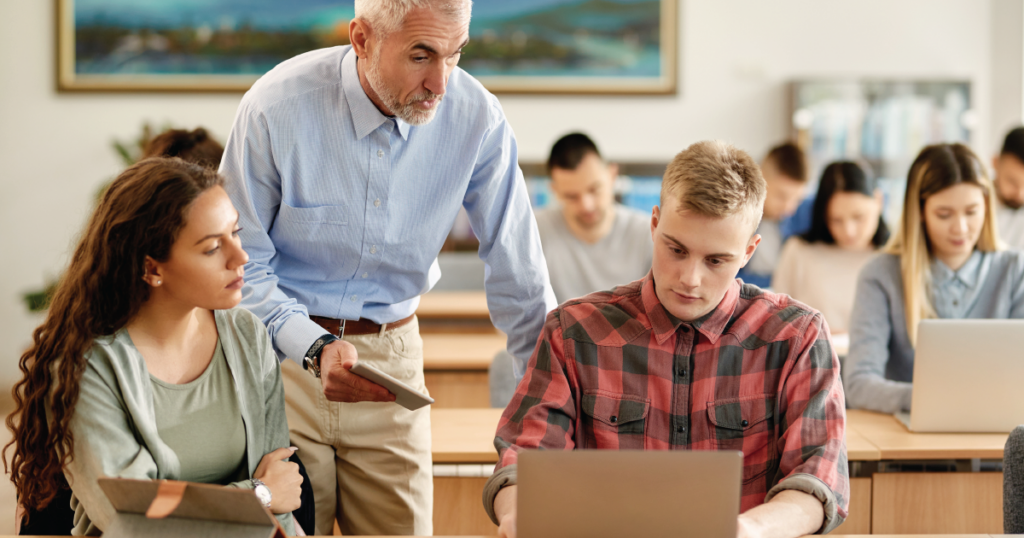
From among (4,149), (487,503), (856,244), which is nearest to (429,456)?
(487,503)

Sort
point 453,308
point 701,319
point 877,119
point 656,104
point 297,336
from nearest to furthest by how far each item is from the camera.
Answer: point 701,319, point 297,336, point 453,308, point 877,119, point 656,104

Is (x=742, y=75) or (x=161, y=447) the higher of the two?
(x=742, y=75)

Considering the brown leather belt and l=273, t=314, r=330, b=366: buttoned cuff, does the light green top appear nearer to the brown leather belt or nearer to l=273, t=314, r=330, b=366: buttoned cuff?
l=273, t=314, r=330, b=366: buttoned cuff

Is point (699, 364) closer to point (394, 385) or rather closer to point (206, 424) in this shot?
point (394, 385)

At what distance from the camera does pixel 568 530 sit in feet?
3.41

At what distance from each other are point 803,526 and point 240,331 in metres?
0.96

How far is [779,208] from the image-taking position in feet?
13.2

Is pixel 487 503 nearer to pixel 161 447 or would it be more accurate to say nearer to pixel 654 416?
pixel 654 416

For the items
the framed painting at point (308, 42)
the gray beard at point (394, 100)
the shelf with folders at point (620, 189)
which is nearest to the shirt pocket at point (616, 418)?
the gray beard at point (394, 100)

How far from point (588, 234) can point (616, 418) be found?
222 cm

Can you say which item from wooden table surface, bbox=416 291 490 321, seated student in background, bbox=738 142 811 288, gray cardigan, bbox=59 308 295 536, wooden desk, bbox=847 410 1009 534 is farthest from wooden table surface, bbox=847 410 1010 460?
wooden table surface, bbox=416 291 490 321

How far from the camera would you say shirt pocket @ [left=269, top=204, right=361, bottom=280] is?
161cm

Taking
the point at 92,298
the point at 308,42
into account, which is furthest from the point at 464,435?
the point at 308,42

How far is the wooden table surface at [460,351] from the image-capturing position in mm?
2963
